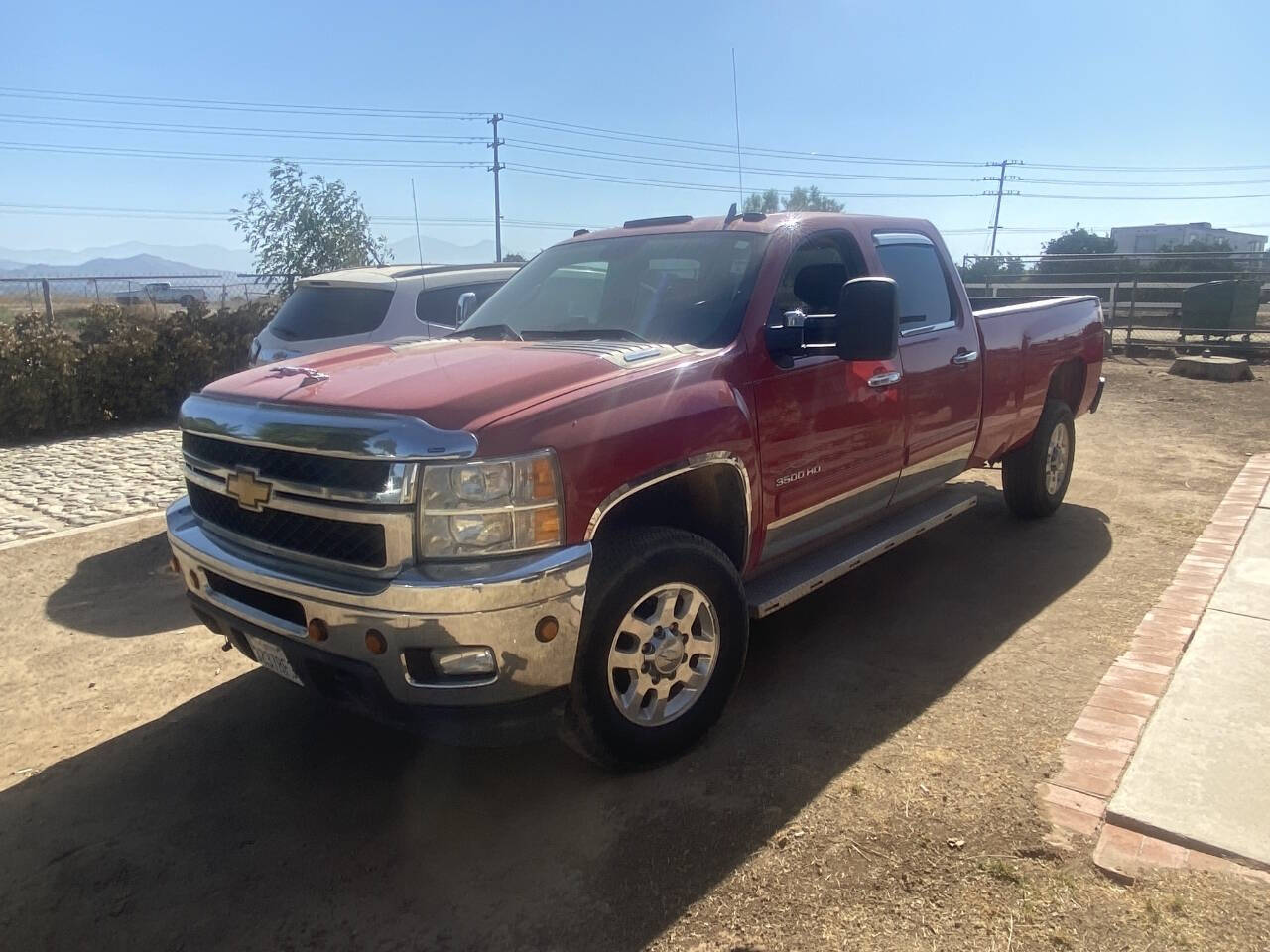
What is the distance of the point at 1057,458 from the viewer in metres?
6.55

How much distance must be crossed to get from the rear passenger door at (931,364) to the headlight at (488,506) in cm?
232

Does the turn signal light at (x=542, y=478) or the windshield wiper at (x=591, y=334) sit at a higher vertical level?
the windshield wiper at (x=591, y=334)

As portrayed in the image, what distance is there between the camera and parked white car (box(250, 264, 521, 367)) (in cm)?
762

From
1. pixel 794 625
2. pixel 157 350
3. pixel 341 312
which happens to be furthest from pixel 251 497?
pixel 157 350

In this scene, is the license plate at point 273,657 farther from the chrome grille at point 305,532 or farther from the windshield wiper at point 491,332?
the windshield wiper at point 491,332

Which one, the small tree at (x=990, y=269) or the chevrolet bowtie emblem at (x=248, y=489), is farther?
the small tree at (x=990, y=269)

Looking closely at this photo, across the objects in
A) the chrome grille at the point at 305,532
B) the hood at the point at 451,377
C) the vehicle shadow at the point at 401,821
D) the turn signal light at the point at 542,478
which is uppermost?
the hood at the point at 451,377

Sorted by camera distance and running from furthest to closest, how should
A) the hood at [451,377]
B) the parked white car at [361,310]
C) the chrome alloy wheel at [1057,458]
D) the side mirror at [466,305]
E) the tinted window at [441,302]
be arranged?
the tinted window at [441,302]
the parked white car at [361,310]
the chrome alloy wheel at [1057,458]
the side mirror at [466,305]
the hood at [451,377]

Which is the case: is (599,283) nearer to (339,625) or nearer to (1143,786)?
(339,625)

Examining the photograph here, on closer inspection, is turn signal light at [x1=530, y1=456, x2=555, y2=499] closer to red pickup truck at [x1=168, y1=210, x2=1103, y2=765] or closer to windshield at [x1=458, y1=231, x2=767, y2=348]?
red pickup truck at [x1=168, y1=210, x2=1103, y2=765]

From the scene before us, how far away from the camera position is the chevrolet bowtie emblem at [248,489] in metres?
3.12

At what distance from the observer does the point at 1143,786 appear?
3.15 meters

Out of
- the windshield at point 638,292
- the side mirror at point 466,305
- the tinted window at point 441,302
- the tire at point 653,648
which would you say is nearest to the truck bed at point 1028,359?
the windshield at point 638,292

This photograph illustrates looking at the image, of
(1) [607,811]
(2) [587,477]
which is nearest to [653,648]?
(1) [607,811]
